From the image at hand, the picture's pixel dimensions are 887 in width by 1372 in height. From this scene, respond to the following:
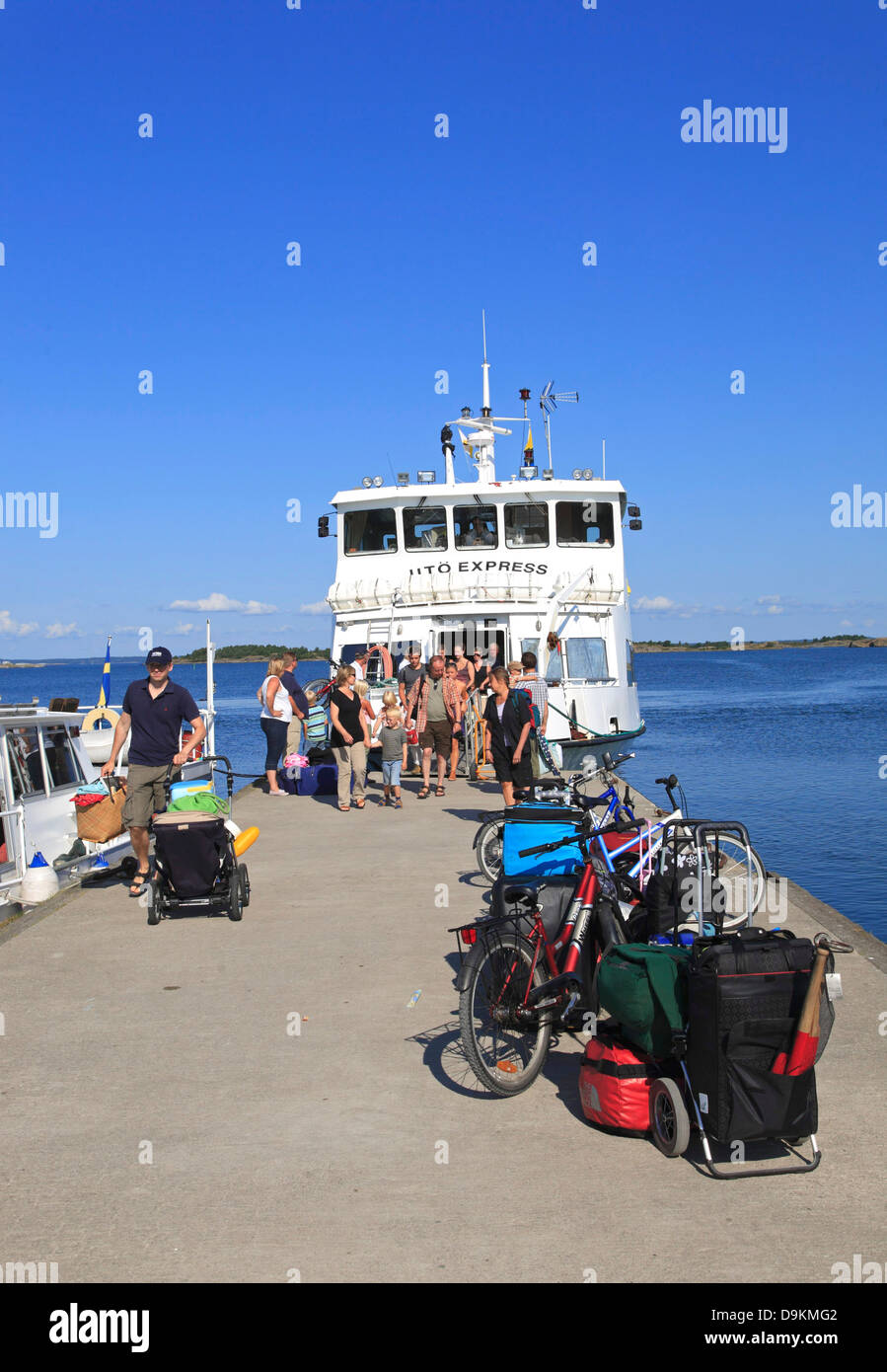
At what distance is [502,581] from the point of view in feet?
64.8

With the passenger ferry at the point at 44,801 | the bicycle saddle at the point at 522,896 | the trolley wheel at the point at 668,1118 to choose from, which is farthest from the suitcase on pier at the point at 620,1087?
the passenger ferry at the point at 44,801

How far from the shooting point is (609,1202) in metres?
4.09

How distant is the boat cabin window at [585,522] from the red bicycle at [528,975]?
15.0 m

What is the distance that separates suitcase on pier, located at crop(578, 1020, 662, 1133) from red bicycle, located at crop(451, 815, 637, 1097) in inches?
18.0

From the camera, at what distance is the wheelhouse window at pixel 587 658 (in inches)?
754

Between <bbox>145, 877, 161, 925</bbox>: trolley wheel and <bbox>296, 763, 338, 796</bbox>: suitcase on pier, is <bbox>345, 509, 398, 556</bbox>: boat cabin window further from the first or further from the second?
<bbox>145, 877, 161, 925</bbox>: trolley wheel

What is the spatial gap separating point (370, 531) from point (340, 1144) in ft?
54.8

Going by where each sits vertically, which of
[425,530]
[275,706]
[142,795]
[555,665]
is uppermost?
[425,530]

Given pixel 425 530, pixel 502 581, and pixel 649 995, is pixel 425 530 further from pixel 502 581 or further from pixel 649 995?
pixel 649 995

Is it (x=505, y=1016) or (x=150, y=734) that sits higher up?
(x=150, y=734)

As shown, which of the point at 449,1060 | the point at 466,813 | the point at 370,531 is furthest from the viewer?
the point at 370,531

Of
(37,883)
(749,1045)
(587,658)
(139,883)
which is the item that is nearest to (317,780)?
(587,658)
